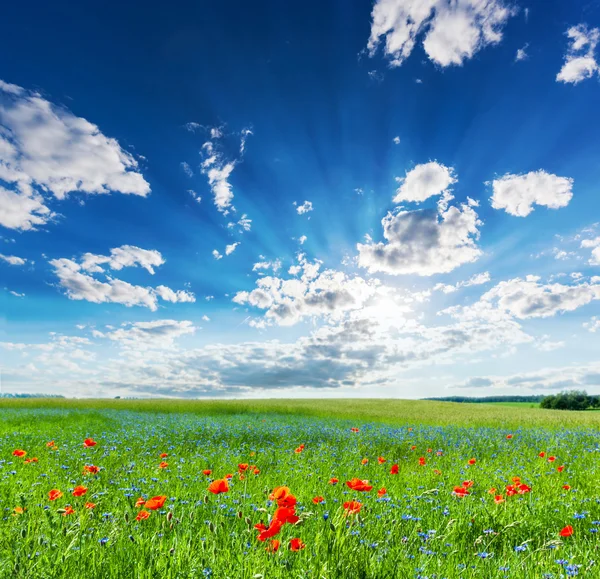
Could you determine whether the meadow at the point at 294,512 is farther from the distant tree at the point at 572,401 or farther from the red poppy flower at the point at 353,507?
the distant tree at the point at 572,401

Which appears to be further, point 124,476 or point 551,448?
point 551,448

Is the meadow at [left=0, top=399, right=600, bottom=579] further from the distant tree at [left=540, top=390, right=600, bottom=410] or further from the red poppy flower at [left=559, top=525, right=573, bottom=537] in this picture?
the distant tree at [left=540, top=390, right=600, bottom=410]

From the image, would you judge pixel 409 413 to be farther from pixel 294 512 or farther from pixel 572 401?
pixel 572 401

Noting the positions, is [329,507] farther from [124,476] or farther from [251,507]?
[124,476]

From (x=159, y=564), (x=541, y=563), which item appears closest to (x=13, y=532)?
(x=159, y=564)

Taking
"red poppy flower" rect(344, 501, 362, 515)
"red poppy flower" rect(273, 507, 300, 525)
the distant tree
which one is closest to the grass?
"red poppy flower" rect(344, 501, 362, 515)

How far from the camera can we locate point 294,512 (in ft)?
10.0

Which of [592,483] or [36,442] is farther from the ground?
[36,442]

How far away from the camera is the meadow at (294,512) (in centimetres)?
310

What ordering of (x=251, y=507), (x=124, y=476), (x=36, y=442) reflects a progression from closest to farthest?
(x=251, y=507) → (x=124, y=476) → (x=36, y=442)

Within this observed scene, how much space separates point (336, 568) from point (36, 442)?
10781 millimetres

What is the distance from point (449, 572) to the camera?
329 centimetres

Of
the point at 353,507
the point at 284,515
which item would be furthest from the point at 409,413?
the point at 284,515

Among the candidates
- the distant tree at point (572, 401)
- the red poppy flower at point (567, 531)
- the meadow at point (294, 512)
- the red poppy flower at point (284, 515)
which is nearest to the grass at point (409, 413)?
the meadow at point (294, 512)
